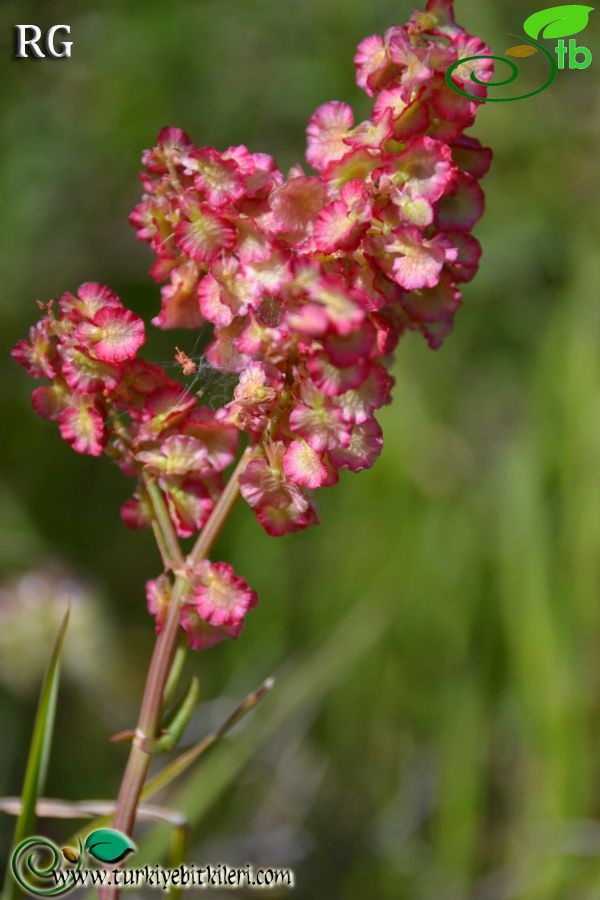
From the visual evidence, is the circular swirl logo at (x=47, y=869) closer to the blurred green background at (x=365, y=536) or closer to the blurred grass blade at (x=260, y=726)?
the blurred grass blade at (x=260, y=726)

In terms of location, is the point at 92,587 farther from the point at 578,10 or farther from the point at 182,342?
the point at 578,10

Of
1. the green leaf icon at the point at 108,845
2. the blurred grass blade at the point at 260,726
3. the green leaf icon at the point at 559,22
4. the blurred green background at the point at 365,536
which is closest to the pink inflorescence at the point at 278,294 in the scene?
the green leaf icon at the point at 108,845

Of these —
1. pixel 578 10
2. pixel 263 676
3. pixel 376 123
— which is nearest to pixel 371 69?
pixel 376 123

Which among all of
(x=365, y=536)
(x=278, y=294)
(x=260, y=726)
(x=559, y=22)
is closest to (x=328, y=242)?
(x=278, y=294)

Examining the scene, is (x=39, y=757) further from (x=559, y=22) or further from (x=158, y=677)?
(x=559, y=22)

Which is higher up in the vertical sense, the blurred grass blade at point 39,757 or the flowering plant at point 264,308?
the flowering plant at point 264,308

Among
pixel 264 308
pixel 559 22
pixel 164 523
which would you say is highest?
pixel 559 22

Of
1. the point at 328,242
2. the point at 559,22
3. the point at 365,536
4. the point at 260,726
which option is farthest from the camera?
the point at 365,536
